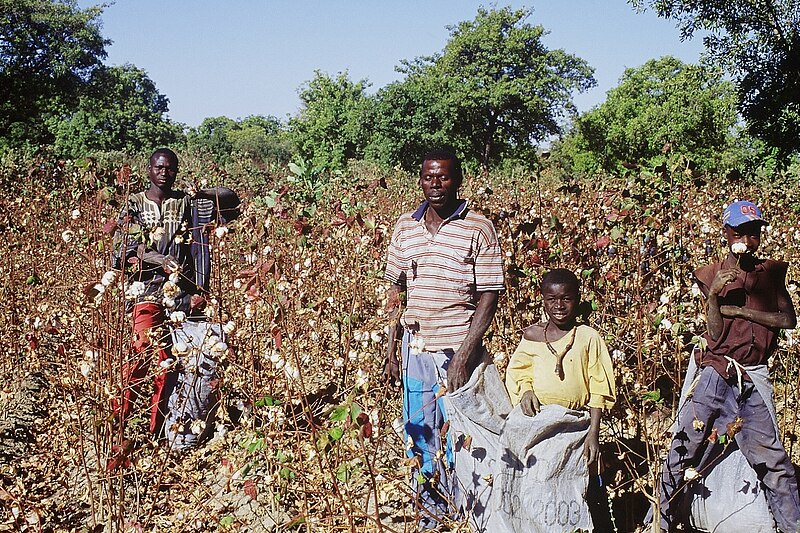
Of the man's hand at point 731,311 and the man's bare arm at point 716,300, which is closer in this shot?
the man's bare arm at point 716,300

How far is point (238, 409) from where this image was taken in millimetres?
4398

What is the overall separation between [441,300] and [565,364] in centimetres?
50

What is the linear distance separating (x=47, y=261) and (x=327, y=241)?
2108 mm

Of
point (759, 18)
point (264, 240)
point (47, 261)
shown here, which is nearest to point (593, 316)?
point (264, 240)

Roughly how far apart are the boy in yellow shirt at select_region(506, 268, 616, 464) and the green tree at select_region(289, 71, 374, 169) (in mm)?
26697

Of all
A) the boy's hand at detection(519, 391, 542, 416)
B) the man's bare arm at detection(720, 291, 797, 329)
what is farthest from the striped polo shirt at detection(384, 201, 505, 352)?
the man's bare arm at detection(720, 291, 797, 329)

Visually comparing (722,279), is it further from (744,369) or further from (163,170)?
(163,170)

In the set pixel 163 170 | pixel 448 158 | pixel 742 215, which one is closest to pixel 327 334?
pixel 163 170

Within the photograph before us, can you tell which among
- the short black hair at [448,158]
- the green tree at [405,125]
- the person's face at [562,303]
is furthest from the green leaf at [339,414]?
the green tree at [405,125]

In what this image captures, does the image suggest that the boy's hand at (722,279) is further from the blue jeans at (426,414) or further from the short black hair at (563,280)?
the blue jeans at (426,414)

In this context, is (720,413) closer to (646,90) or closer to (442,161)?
(442,161)

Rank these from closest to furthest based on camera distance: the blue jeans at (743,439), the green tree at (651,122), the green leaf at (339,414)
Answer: the green leaf at (339,414) < the blue jeans at (743,439) < the green tree at (651,122)

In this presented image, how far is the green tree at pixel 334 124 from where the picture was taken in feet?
117

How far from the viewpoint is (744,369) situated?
8.72ft
